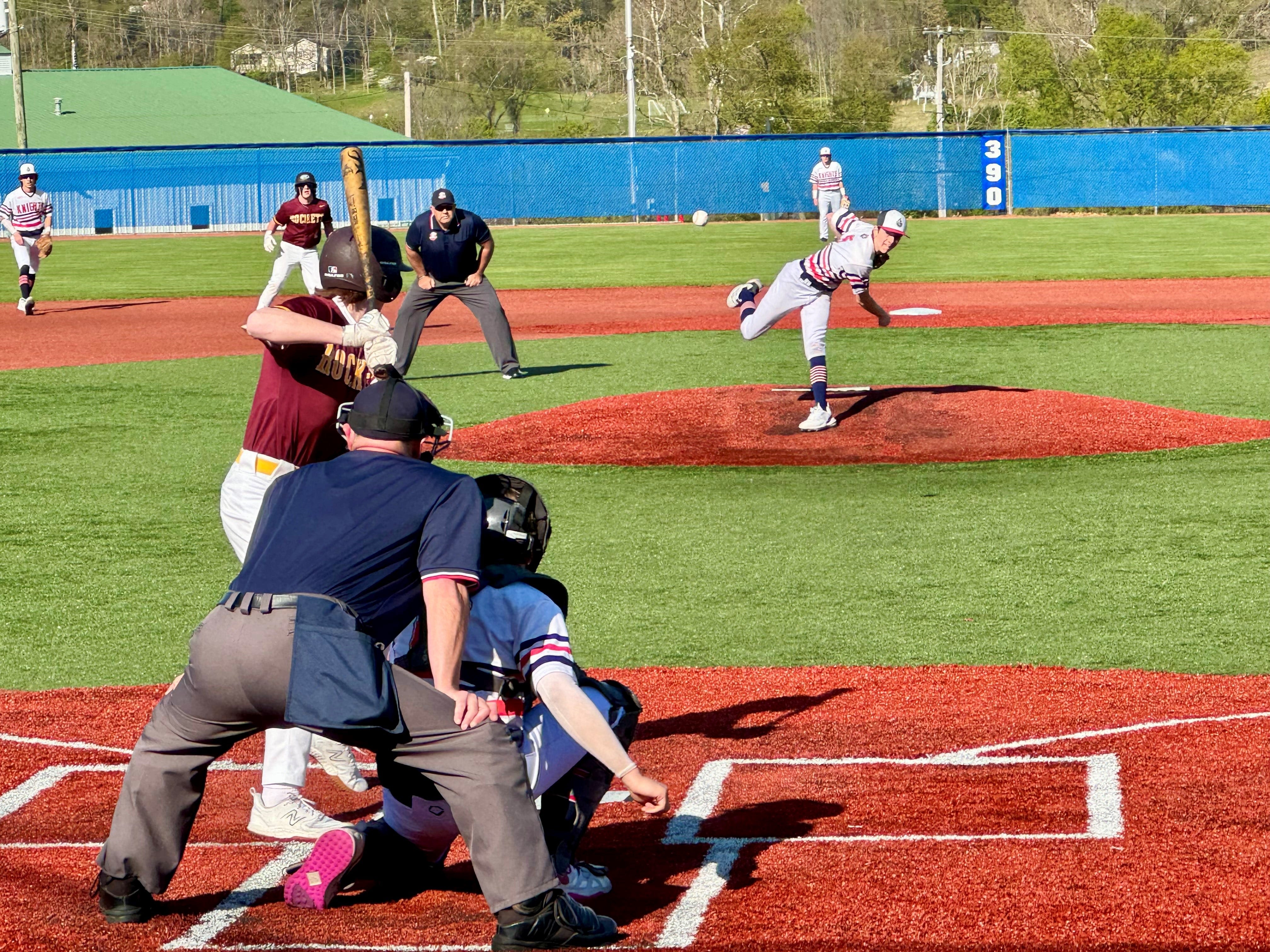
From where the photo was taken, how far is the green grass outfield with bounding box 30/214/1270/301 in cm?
3138

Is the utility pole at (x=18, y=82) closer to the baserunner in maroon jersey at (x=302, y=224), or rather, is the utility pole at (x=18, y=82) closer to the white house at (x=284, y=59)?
the baserunner in maroon jersey at (x=302, y=224)

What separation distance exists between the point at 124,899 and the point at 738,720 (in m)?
3.01

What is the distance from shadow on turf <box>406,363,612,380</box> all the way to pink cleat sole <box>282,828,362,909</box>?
13777mm

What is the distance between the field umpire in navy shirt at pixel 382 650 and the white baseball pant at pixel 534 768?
0.98 ft

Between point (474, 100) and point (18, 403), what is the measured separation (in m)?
81.5

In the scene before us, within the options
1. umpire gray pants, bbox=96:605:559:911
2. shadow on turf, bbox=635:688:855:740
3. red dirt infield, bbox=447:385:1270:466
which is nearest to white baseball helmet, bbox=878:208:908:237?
red dirt infield, bbox=447:385:1270:466

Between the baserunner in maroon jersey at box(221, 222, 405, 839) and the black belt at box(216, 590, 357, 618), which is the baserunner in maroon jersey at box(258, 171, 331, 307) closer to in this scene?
the baserunner in maroon jersey at box(221, 222, 405, 839)

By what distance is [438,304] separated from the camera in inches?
651

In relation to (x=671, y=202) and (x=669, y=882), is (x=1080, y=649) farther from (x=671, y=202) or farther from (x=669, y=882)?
(x=671, y=202)

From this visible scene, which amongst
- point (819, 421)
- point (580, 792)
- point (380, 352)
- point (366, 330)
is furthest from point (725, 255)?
point (580, 792)

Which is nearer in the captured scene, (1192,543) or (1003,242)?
(1192,543)

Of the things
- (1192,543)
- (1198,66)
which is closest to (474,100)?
(1198,66)

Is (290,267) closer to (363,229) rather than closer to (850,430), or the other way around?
(850,430)

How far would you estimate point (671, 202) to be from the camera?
162ft
